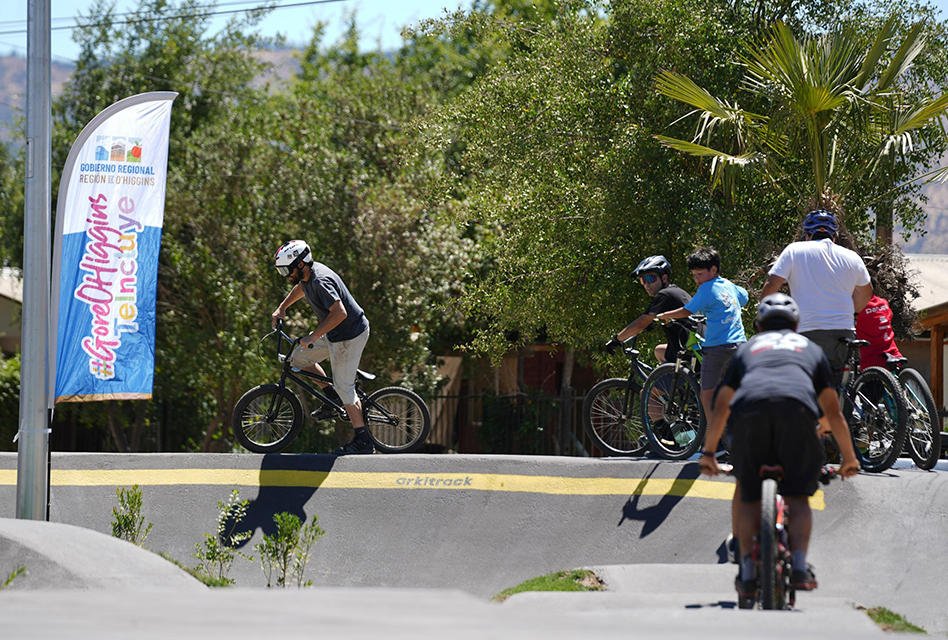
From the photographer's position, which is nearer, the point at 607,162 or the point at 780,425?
the point at 780,425

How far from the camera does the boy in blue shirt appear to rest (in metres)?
7.77

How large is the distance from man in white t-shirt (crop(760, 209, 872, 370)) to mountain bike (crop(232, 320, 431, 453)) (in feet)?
11.9

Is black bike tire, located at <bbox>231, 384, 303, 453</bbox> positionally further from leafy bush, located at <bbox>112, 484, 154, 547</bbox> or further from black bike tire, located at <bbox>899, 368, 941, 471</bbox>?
black bike tire, located at <bbox>899, 368, 941, 471</bbox>

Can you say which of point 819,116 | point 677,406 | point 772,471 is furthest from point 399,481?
point 819,116

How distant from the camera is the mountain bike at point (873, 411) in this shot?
23.7ft

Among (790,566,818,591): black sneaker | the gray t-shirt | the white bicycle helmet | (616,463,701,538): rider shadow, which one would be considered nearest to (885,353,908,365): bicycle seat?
(616,463,701,538): rider shadow

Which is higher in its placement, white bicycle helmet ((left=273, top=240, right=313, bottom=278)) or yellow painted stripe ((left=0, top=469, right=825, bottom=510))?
white bicycle helmet ((left=273, top=240, right=313, bottom=278))

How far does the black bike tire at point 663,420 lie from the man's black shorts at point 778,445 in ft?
10.7

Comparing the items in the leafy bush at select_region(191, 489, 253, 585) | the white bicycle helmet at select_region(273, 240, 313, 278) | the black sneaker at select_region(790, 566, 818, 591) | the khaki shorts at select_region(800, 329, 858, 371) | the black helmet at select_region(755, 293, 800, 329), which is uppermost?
the white bicycle helmet at select_region(273, 240, 313, 278)

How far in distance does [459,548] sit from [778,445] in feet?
11.7

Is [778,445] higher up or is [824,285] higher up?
[824,285]

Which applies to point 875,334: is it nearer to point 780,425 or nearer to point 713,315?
point 713,315

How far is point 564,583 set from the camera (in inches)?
242

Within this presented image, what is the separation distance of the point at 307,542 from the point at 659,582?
2.74 meters
